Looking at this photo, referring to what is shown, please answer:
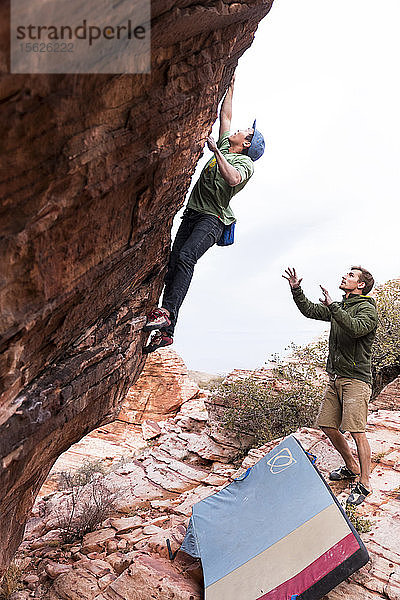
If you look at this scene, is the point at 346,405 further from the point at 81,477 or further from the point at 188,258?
the point at 81,477

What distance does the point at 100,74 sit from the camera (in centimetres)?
264

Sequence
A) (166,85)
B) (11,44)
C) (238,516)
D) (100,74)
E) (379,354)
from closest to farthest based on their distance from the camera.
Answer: (11,44) → (100,74) → (166,85) → (238,516) → (379,354)

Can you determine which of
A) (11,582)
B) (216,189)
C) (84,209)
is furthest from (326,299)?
(11,582)

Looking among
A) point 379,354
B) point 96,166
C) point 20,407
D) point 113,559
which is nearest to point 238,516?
point 113,559

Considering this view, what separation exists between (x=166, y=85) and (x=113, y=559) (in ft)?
21.0

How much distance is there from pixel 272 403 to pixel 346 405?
560 cm

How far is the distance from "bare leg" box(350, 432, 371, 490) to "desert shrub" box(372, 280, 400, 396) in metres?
5.97

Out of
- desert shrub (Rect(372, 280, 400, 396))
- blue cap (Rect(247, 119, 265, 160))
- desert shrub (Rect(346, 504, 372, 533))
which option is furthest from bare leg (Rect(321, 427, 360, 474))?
desert shrub (Rect(372, 280, 400, 396))

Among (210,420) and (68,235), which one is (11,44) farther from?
(210,420)

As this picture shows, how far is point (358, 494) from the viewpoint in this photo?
5938 millimetres

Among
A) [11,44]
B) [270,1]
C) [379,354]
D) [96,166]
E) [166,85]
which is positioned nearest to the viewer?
[11,44]

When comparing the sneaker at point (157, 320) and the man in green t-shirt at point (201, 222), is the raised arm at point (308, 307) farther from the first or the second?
the sneaker at point (157, 320)

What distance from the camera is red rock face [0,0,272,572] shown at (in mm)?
2572

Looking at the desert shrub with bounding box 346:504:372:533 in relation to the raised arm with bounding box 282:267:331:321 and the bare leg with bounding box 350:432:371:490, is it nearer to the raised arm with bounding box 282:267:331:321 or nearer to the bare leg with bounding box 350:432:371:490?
the bare leg with bounding box 350:432:371:490
